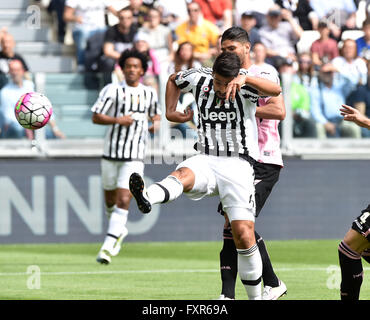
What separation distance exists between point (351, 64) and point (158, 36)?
327 centimetres

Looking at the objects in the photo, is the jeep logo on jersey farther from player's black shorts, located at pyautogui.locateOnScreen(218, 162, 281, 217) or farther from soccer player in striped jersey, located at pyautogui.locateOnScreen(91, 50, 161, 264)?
soccer player in striped jersey, located at pyautogui.locateOnScreen(91, 50, 161, 264)

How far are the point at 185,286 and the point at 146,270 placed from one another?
1756 millimetres

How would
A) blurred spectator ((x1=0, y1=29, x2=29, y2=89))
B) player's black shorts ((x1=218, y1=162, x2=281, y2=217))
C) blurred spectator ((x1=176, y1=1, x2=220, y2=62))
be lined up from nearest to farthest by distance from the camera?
player's black shorts ((x1=218, y1=162, x2=281, y2=217))
blurred spectator ((x1=0, y1=29, x2=29, y2=89))
blurred spectator ((x1=176, y1=1, x2=220, y2=62))

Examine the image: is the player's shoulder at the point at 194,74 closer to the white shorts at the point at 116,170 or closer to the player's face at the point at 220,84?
the player's face at the point at 220,84

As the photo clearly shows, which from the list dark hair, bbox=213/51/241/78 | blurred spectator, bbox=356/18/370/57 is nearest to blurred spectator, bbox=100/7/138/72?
blurred spectator, bbox=356/18/370/57

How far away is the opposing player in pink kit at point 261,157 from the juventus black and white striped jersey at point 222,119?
0.19 m

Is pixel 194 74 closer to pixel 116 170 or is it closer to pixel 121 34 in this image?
pixel 116 170

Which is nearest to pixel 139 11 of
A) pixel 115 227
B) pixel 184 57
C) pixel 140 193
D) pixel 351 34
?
pixel 184 57

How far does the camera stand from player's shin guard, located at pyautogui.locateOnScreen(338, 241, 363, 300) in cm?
757

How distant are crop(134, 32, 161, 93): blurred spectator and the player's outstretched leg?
24.6ft

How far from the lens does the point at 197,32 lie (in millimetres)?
16938

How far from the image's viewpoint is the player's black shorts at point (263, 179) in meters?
8.86

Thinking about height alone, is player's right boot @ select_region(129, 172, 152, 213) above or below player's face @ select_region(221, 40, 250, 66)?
below
